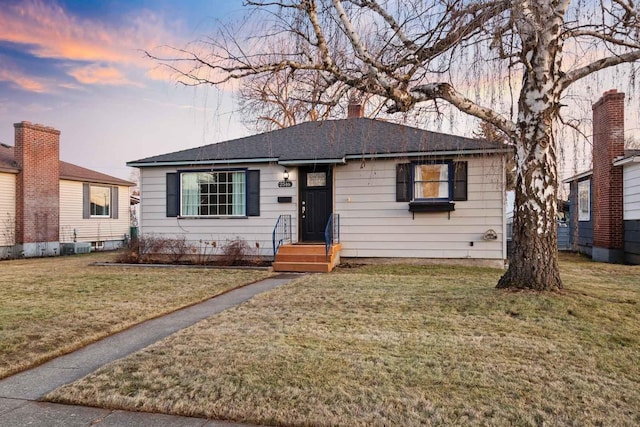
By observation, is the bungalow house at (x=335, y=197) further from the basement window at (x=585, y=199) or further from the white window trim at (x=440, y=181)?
the basement window at (x=585, y=199)

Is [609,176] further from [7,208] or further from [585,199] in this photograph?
[7,208]

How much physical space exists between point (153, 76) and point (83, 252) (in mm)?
14142

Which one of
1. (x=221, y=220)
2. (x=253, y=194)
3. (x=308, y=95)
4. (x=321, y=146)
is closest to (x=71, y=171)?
(x=221, y=220)

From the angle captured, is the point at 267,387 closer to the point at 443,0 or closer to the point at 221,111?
the point at 221,111

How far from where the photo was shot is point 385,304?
6059 mm

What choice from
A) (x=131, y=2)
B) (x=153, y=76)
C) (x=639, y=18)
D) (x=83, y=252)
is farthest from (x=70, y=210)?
(x=639, y=18)

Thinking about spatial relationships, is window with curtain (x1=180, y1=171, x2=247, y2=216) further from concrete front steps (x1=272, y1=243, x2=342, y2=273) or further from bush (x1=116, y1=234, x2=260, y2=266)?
concrete front steps (x1=272, y1=243, x2=342, y2=273)

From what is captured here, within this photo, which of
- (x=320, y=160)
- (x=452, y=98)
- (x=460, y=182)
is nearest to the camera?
(x=452, y=98)

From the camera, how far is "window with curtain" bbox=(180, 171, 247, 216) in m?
12.2

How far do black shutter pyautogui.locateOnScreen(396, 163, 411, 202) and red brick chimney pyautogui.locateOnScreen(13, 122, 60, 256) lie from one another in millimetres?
13257

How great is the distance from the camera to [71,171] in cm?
1812

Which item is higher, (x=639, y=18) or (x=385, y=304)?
(x=639, y=18)

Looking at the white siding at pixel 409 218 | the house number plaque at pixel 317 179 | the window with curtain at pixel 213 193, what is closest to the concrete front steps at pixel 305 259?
the white siding at pixel 409 218

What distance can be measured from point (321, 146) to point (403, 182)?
256cm
